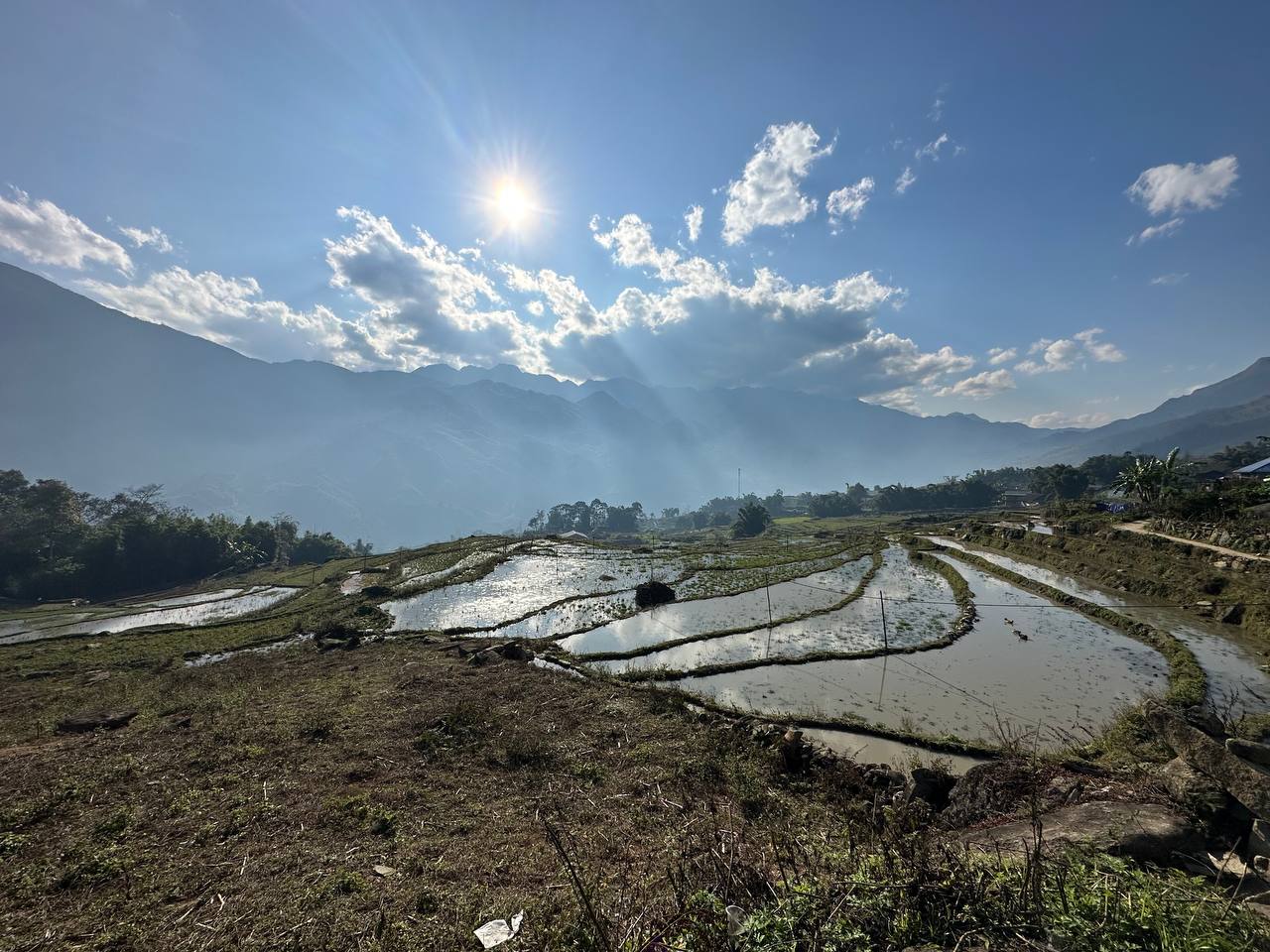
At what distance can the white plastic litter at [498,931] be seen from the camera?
4605 millimetres

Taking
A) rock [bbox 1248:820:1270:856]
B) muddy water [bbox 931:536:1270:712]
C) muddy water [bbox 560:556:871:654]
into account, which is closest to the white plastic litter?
rock [bbox 1248:820:1270:856]

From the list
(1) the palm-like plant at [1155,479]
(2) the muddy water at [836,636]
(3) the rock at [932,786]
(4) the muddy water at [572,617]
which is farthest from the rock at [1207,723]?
(1) the palm-like plant at [1155,479]

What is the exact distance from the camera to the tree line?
1656 inches

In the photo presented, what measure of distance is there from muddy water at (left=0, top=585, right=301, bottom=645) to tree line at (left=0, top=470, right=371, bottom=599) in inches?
814

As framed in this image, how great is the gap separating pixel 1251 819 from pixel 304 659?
79.5 feet

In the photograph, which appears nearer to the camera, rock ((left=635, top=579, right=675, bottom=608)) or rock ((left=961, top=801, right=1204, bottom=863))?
rock ((left=961, top=801, right=1204, bottom=863))

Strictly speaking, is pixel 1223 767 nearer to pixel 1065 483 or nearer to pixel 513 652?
pixel 513 652

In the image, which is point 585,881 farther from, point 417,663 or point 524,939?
point 417,663

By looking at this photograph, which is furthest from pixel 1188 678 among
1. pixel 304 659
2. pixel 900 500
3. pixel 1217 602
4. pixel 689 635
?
pixel 900 500

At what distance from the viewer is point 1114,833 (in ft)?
17.2

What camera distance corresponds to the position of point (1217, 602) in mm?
18359

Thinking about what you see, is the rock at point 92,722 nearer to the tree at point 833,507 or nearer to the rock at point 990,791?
the rock at point 990,791

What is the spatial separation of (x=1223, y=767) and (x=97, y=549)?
241ft

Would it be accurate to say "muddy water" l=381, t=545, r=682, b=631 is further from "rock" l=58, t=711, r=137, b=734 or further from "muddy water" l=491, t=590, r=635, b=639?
"rock" l=58, t=711, r=137, b=734
